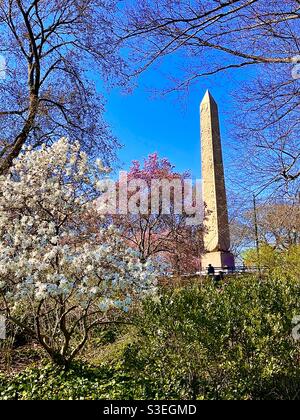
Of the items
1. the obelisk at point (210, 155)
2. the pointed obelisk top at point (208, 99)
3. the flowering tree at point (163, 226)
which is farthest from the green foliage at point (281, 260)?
the pointed obelisk top at point (208, 99)

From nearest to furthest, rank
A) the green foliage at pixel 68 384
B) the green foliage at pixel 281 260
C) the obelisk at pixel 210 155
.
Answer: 1. the green foliage at pixel 68 384
2. the green foliage at pixel 281 260
3. the obelisk at pixel 210 155

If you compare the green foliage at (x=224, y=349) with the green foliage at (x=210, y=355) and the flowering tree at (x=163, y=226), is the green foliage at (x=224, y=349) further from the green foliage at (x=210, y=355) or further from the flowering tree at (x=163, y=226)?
the flowering tree at (x=163, y=226)

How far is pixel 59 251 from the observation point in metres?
4.12

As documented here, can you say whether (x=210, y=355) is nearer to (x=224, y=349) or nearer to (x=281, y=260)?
(x=224, y=349)

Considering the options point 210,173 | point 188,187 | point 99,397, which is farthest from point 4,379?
point 188,187

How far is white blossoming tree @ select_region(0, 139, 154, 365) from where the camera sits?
398cm

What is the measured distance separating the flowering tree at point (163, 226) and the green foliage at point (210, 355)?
7.15 m

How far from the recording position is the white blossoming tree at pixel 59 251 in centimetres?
398

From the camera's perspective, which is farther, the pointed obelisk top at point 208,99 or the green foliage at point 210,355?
the pointed obelisk top at point 208,99

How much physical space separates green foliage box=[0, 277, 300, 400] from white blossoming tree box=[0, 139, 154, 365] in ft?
1.52

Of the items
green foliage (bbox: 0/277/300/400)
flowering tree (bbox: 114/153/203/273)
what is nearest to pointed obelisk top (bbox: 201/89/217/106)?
flowering tree (bbox: 114/153/203/273)

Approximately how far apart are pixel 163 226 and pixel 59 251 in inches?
331

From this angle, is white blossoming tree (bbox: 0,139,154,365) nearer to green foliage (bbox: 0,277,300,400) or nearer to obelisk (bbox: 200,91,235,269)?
green foliage (bbox: 0,277,300,400)
